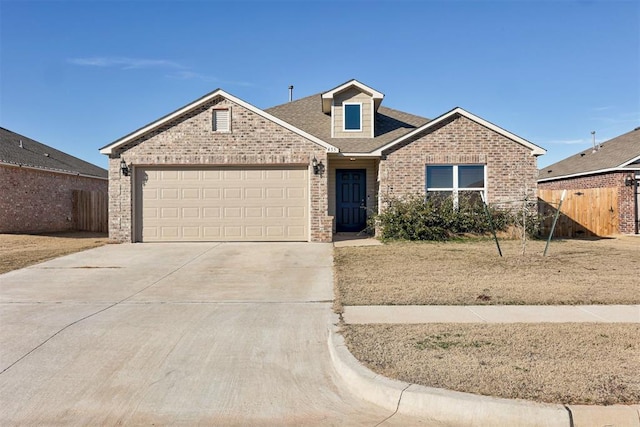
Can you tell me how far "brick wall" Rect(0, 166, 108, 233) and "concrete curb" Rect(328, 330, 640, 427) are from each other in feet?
62.4

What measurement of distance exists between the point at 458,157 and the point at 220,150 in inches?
308

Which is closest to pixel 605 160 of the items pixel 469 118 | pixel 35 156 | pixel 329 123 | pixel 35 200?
pixel 469 118

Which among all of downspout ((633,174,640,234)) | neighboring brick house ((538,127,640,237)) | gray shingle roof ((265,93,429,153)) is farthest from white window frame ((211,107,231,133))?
downspout ((633,174,640,234))

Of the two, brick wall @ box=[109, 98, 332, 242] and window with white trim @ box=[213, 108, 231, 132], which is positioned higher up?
window with white trim @ box=[213, 108, 231, 132]

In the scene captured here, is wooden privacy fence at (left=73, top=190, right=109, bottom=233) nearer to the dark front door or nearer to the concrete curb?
the dark front door

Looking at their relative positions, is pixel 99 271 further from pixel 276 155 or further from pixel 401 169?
pixel 401 169

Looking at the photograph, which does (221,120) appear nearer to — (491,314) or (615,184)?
(491,314)

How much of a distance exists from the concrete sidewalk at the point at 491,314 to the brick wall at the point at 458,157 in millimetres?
9133

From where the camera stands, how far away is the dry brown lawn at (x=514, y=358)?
12.4 feet

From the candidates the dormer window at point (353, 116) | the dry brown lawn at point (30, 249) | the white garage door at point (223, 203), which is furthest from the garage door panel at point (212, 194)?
the dormer window at point (353, 116)

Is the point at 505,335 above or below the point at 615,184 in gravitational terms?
below

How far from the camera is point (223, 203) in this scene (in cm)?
1526

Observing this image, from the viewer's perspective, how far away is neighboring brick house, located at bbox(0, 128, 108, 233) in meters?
18.4

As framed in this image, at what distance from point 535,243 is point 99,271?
12.3 m
